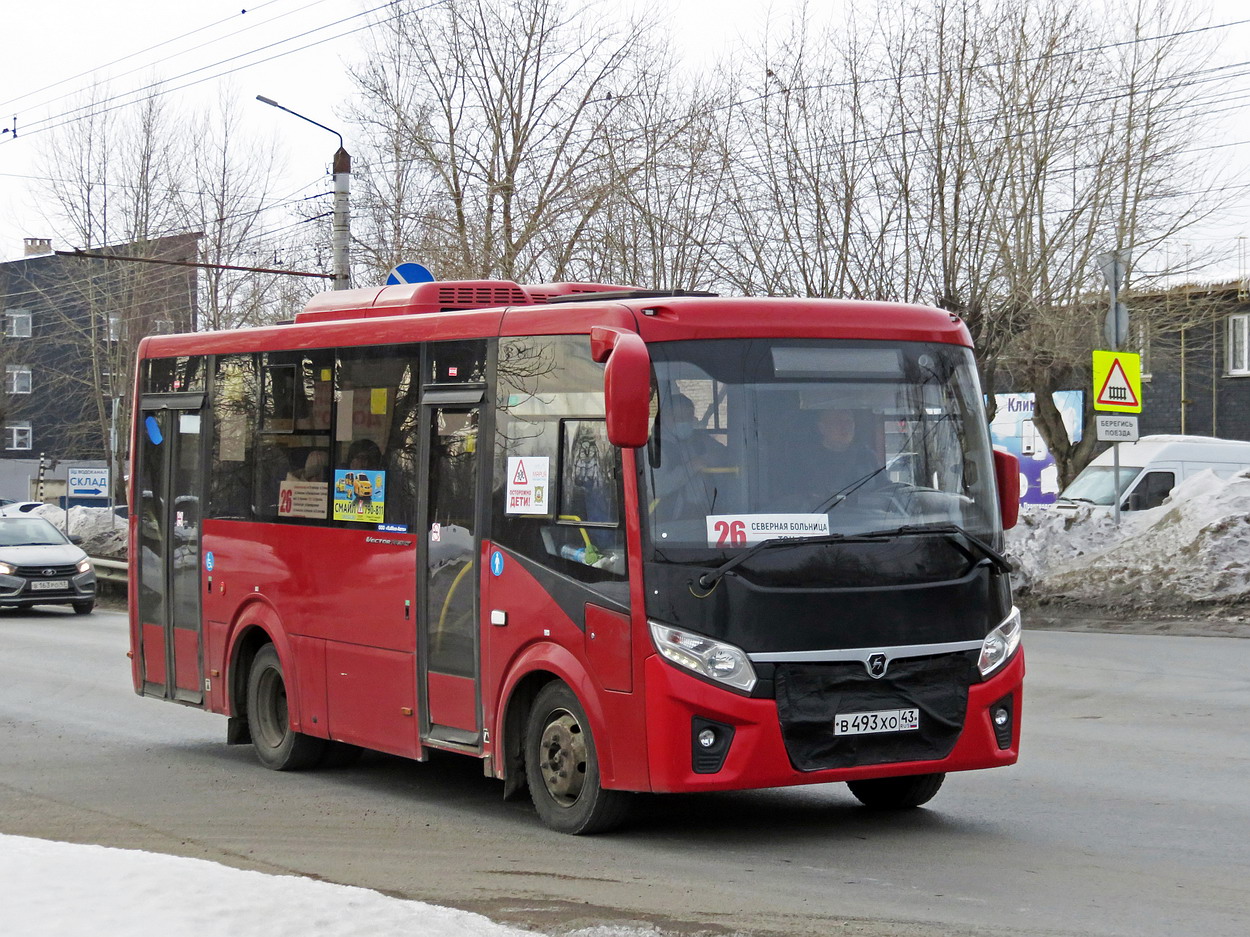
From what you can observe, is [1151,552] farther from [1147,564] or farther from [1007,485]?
[1007,485]

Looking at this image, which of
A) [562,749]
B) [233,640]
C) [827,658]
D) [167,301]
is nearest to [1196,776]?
[827,658]

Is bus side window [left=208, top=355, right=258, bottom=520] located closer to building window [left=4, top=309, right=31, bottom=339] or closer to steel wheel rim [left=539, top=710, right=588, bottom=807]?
steel wheel rim [left=539, top=710, right=588, bottom=807]

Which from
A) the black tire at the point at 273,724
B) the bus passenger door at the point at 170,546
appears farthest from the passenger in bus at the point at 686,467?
the bus passenger door at the point at 170,546

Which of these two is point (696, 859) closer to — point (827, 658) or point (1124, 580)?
point (827, 658)

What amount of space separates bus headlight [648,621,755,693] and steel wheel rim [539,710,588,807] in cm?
72

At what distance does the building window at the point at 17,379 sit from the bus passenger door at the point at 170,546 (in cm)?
6690

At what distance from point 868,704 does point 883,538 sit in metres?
0.76

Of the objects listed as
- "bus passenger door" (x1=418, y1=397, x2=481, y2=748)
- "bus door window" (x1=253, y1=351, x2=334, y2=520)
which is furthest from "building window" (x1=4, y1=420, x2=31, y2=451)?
"bus passenger door" (x1=418, y1=397, x2=481, y2=748)

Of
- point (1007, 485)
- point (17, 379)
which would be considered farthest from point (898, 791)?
point (17, 379)

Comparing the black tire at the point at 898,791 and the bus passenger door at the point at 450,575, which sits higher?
the bus passenger door at the point at 450,575

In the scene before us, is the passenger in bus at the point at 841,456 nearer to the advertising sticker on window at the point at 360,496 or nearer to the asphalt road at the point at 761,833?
the asphalt road at the point at 761,833

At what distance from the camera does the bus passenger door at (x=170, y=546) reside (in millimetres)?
11742

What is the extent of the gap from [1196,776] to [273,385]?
233 inches

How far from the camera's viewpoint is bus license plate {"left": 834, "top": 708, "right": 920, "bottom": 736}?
768 centimetres
